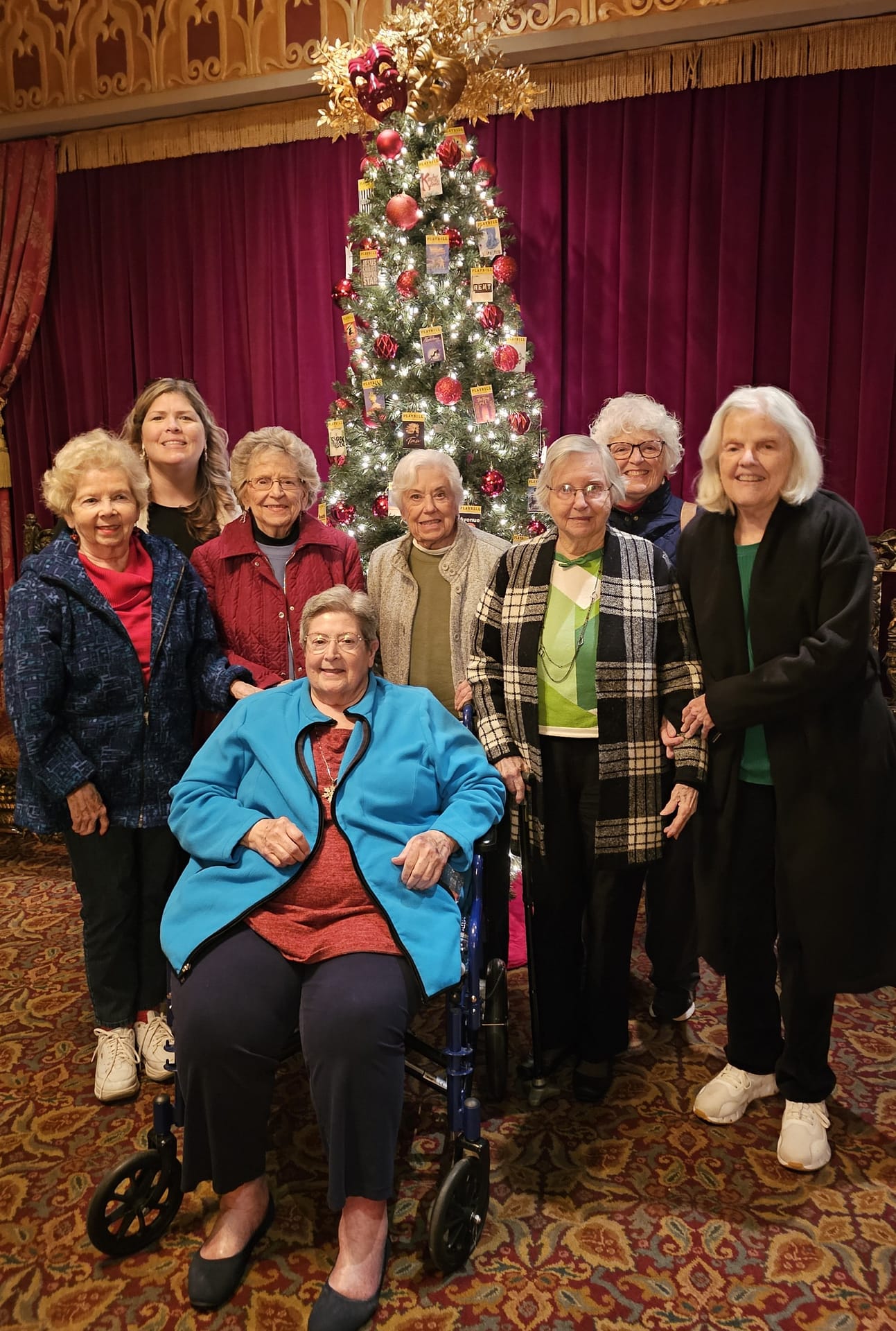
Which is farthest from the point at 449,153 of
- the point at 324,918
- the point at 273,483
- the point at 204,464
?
the point at 324,918

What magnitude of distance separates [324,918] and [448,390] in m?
2.53

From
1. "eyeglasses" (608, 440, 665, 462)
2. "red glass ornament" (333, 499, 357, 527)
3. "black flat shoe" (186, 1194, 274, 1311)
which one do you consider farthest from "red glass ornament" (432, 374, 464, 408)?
"black flat shoe" (186, 1194, 274, 1311)

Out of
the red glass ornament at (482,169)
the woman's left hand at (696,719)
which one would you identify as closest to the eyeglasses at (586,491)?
the woman's left hand at (696,719)

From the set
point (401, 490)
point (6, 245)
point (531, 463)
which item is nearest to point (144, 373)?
point (6, 245)

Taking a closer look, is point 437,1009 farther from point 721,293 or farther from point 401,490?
point 721,293

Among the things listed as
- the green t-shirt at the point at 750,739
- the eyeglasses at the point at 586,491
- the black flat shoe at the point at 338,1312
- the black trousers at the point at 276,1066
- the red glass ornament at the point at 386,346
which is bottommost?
the black flat shoe at the point at 338,1312

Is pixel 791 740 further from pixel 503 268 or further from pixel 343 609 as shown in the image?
pixel 503 268

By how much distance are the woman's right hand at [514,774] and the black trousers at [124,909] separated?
848 mm

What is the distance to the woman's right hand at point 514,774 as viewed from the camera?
2.08 meters

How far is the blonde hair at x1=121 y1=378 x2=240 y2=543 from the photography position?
269 centimetres

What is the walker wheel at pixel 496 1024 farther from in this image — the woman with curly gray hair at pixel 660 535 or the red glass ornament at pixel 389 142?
the red glass ornament at pixel 389 142

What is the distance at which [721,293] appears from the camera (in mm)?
4148

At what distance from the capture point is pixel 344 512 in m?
3.93

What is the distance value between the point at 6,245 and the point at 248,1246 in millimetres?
5338
